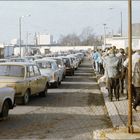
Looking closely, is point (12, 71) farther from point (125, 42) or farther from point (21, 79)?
point (125, 42)

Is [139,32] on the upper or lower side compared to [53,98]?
upper

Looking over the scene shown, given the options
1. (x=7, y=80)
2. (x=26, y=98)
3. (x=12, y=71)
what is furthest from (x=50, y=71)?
(x=7, y=80)

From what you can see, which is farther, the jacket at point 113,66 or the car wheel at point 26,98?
the jacket at point 113,66

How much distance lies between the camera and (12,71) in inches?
679

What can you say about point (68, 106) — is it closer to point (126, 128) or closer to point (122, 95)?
point (122, 95)

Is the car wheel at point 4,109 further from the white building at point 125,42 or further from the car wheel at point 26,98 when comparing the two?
the white building at point 125,42

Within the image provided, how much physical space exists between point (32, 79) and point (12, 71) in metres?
0.95

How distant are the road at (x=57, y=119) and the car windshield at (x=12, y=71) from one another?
3.91 feet

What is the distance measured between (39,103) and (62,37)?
6995 inches

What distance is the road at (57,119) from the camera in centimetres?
1082

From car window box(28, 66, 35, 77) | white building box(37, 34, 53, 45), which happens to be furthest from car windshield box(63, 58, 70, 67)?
white building box(37, 34, 53, 45)

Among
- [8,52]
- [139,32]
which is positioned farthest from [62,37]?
[139,32]

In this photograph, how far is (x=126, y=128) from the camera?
11.0m

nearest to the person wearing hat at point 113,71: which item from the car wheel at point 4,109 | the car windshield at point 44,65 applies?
the car wheel at point 4,109
